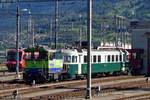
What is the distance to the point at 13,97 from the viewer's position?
29.0m

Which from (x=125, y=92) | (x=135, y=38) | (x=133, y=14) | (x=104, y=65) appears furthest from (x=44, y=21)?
(x=125, y=92)

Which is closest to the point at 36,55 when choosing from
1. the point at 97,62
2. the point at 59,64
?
the point at 59,64

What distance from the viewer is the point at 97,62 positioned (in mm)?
46750

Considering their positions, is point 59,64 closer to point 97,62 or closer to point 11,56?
point 97,62

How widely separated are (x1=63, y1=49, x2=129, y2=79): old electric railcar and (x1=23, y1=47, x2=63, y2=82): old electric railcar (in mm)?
1422

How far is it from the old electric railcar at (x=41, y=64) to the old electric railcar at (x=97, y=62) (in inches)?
56.0

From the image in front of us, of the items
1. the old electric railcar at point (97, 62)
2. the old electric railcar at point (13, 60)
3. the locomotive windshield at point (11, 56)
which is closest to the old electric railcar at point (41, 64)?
the old electric railcar at point (97, 62)

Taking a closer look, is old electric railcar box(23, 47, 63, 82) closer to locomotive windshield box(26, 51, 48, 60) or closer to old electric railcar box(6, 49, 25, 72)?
locomotive windshield box(26, 51, 48, 60)

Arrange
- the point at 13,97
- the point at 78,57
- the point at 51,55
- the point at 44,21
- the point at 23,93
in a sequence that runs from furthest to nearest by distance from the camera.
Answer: the point at 44,21 < the point at 78,57 < the point at 51,55 < the point at 23,93 < the point at 13,97

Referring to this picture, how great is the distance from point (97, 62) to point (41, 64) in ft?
26.4

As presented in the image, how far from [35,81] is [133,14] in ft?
503

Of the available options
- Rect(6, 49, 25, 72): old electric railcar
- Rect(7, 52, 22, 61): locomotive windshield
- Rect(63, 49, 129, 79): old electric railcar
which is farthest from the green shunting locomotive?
Rect(7, 52, 22, 61): locomotive windshield

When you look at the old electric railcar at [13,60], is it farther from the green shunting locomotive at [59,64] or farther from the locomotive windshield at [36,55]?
the locomotive windshield at [36,55]

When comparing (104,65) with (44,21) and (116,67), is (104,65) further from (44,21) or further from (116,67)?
(44,21)
